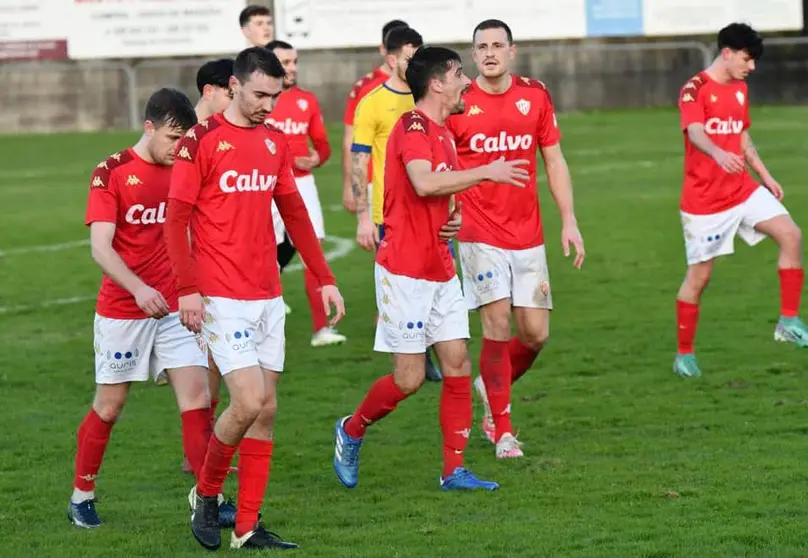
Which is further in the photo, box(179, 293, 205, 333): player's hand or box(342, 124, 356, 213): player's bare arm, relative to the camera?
box(342, 124, 356, 213): player's bare arm

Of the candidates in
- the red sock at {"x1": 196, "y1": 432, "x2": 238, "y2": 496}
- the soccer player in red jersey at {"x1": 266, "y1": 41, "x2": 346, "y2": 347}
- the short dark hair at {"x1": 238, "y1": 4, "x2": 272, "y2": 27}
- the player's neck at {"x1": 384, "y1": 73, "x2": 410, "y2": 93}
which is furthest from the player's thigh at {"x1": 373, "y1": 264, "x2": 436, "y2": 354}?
the short dark hair at {"x1": 238, "y1": 4, "x2": 272, "y2": 27}

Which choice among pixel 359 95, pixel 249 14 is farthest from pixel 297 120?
pixel 359 95

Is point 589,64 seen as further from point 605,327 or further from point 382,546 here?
point 382,546

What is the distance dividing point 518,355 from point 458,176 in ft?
7.05

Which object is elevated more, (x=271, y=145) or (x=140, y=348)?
(x=271, y=145)

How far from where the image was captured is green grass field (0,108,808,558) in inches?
284

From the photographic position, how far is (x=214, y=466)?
7.11 meters

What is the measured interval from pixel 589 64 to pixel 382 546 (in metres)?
28.0

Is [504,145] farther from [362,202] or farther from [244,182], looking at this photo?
[244,182]

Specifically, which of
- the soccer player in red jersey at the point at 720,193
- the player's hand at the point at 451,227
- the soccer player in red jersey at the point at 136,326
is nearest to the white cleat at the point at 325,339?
the soccer player in red jersey at the point at 720,193

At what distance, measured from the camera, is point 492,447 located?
367 inches

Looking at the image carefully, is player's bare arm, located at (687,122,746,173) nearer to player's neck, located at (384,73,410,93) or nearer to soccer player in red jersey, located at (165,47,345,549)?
player's neck, located at (384,73,410,93)

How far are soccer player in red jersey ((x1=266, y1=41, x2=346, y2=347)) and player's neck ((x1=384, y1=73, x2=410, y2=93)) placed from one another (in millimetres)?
1748

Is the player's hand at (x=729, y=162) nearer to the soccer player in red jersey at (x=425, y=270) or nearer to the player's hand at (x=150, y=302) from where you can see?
the soccer player in red jersey at (x=425, y=270)
